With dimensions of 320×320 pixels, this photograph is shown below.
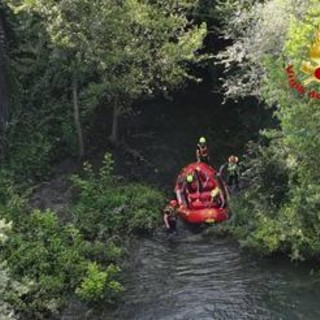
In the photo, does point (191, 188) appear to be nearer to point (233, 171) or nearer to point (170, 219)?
point (233, 171)

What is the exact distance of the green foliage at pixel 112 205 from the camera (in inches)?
729

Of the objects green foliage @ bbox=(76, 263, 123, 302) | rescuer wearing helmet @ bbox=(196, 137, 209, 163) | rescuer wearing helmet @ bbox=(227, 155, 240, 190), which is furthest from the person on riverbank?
rescuer wearing helmet @ bbox=(196, 137, 209, 163)

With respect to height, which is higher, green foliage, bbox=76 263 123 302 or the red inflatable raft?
the red inflatable raft

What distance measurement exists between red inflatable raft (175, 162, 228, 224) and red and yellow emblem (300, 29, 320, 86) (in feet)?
19.1

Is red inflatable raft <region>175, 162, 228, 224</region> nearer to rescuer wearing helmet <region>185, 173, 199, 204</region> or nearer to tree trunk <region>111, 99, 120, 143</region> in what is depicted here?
rescuer wearing helmet <region>185, 173, 199, 204</region>

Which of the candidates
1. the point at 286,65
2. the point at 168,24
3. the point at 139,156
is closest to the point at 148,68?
the point at 168,24

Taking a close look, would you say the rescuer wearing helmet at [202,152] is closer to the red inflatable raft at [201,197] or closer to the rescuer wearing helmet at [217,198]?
the red inflatable raft at [201,197]

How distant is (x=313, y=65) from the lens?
46.1 feet

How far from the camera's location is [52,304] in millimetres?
14578

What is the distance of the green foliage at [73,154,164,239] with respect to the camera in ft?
60.7

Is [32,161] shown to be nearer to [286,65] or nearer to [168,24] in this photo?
[168,24]

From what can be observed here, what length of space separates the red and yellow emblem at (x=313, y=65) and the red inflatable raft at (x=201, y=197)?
5816mm

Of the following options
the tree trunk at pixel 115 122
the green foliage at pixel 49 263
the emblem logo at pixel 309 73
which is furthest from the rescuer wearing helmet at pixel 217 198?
the emblem logo at pixel 309 73

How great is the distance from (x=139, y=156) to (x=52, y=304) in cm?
887
